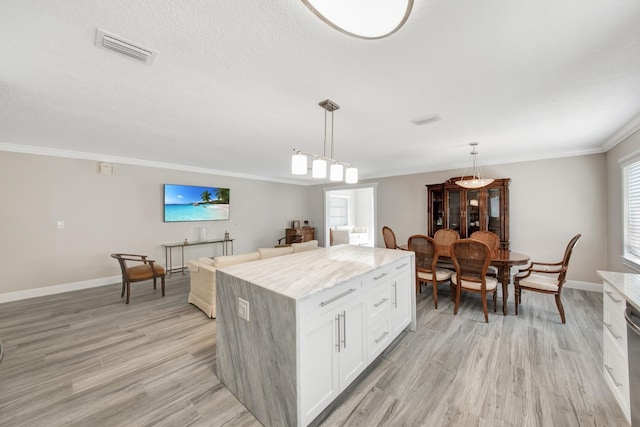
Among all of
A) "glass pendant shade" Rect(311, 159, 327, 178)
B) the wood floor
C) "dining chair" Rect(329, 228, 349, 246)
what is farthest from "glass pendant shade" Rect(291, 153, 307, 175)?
"dining chair" Rect(329, 228, 349, 246)

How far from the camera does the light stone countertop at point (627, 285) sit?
133cm

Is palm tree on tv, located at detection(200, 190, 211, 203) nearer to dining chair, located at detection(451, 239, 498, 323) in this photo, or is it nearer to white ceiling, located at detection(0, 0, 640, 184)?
white ceiling, located at detection(0, 0, 640, 184)

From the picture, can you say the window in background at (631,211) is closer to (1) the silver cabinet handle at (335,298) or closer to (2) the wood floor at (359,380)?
(2) the wood floor at (359,380)

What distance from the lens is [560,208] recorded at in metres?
4.21

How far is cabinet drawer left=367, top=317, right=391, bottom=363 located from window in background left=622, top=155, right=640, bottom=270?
329 cm

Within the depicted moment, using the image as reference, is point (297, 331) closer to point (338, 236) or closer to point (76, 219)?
point (76, 219)

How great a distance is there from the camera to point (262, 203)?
6996 mm

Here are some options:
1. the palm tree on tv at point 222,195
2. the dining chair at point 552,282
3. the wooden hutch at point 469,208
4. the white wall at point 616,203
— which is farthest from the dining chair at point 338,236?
the white wall at point 616,203

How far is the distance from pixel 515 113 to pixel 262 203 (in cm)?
589

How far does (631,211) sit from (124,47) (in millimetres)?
5810

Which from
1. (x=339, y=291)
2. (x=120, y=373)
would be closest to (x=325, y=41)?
(x=339, y=291)

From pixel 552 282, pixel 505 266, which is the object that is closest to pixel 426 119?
pixel 505 266

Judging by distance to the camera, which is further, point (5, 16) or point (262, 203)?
point (262, 203)

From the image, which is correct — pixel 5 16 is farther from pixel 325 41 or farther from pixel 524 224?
pixel 524 224
